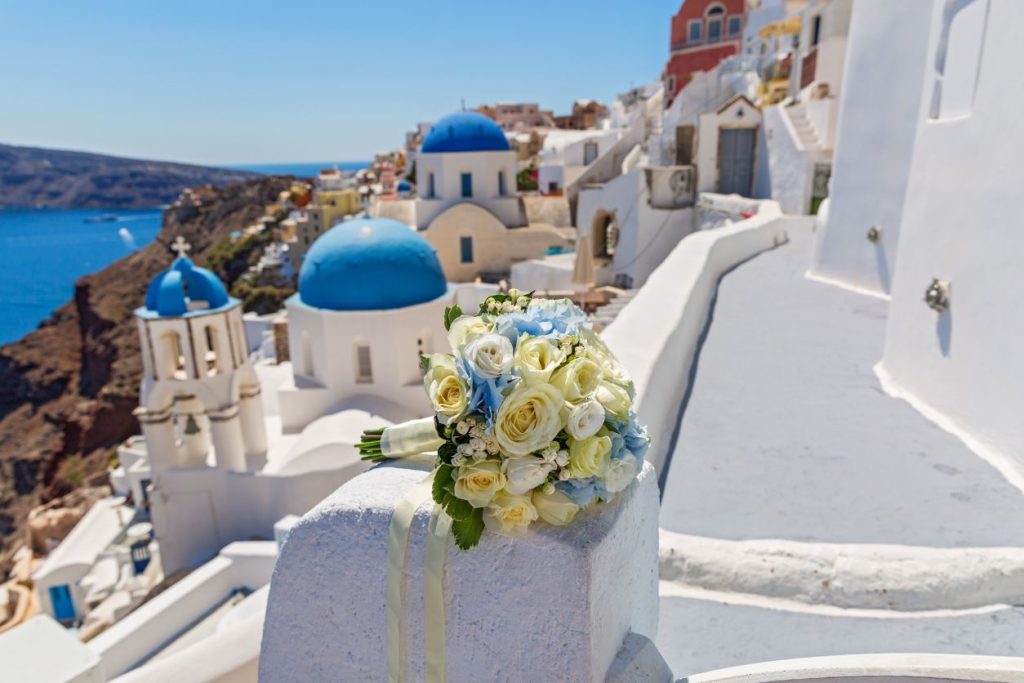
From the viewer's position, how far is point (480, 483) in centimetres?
117

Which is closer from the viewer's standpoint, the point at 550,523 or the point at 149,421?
the point at 550,523

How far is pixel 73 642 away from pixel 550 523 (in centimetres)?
171

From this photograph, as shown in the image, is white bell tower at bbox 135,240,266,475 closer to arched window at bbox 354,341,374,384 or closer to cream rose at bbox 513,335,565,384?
arched window at bbox 354,341,374,384

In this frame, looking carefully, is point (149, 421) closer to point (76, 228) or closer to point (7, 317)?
point (7, 317)

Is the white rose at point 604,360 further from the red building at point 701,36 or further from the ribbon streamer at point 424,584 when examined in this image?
the red building at point 701,36

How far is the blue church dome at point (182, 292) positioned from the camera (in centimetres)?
1041

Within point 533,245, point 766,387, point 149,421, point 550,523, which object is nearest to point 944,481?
point 766,387

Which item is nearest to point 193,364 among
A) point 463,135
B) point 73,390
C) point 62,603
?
point 62,603

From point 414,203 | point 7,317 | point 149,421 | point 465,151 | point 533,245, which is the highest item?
point 465,151

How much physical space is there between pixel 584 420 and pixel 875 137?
19.7ft

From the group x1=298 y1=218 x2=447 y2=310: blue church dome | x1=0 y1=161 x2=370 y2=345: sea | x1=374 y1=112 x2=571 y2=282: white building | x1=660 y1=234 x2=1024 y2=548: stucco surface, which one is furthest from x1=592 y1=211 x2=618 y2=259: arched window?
x1=0 y1=161 x2=370 y2=345: sea

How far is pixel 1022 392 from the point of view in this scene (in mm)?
2662

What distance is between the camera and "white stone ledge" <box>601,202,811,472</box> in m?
3.02

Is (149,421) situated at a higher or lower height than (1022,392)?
lower
